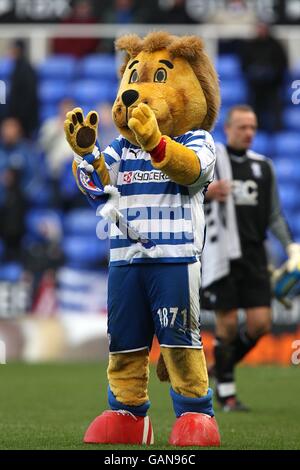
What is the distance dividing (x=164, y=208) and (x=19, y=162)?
9194 mm

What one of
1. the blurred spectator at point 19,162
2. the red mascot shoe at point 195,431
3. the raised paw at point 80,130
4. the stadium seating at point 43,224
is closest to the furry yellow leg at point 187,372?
the red mascot shoe at point 195,431

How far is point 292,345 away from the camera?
13398mm

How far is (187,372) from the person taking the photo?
667cm

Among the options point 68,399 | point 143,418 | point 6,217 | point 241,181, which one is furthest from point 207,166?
point 6,217

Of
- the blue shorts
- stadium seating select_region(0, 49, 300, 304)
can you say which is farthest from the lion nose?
stadium seating select_region(0, 49, 300, 304)

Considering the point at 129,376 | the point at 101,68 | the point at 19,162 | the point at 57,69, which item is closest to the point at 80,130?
the point at 129,376

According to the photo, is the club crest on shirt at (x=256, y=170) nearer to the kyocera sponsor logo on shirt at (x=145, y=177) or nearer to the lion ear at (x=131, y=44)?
the lion ear at (x=131, y=44)

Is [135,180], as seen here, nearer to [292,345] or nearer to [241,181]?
[241,181]

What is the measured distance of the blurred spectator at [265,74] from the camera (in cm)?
1623

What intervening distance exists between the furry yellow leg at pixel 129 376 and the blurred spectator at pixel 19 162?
904cm

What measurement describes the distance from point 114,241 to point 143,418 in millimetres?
940

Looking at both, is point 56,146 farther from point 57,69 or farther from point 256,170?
point 256,170
